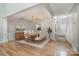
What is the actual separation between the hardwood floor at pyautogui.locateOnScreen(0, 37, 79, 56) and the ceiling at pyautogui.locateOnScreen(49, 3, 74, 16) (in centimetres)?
67

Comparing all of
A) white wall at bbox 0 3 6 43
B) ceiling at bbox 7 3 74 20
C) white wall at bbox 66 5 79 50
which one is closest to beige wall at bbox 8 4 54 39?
ceiling at bbox 7 3 74 20

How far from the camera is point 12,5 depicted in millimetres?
2463

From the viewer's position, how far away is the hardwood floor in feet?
8.03

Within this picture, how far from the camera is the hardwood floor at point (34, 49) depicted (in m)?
2.45

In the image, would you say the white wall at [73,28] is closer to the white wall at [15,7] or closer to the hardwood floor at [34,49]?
the hardwood floor at [34,49]

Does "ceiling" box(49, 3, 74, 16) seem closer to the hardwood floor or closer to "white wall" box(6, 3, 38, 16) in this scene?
"white wall" box(6, 3, 38, 16)

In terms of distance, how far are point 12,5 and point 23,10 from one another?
10.8 inches

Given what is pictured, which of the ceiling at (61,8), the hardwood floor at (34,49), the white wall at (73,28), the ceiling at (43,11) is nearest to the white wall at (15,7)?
the ceiling at (43,11)

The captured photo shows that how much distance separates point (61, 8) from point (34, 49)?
111cm

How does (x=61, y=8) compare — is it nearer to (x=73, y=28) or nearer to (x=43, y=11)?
(x=43, y=11)

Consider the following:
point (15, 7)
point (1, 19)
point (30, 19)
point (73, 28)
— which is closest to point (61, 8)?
point (73, 28)

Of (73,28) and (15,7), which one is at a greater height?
(15,7)

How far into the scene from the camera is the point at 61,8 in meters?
2.45

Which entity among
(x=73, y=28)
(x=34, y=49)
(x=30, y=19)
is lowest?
(x=34, y=49)
